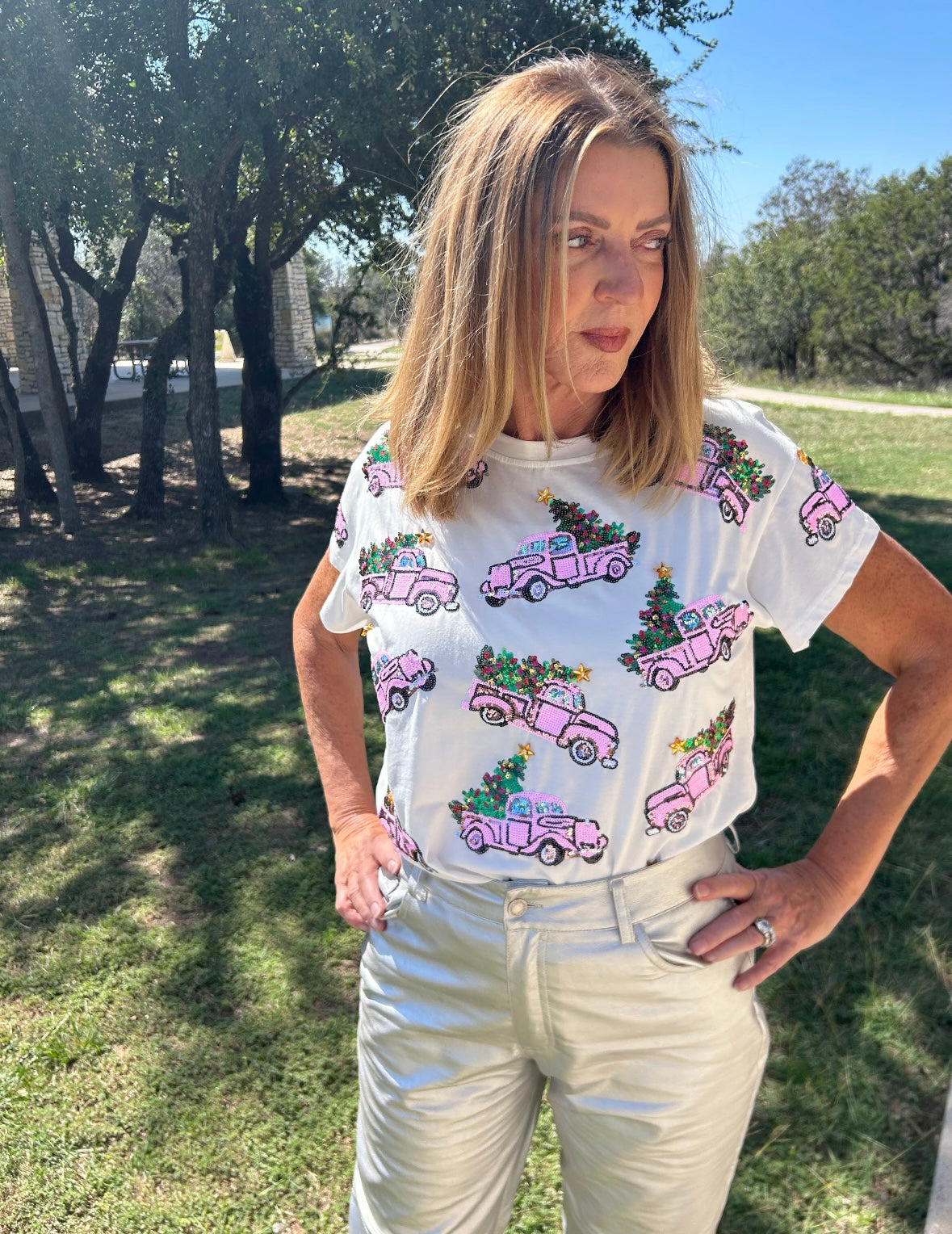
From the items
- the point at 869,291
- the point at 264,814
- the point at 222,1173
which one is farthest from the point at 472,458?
the point at 869,291

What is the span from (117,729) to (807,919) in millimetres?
4439

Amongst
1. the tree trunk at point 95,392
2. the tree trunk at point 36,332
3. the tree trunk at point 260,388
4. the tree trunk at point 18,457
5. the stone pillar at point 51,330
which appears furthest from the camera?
the stone pillar at point 51,330

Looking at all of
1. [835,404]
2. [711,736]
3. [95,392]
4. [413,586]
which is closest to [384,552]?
[413,586]

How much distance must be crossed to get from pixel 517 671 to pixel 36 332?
30.1 feet

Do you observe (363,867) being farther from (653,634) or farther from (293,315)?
(293,315)

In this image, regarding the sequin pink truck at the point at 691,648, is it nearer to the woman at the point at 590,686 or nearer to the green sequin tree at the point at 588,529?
the woman at the point at 590,686

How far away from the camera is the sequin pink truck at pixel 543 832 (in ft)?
4.06

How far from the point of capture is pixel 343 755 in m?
1.76

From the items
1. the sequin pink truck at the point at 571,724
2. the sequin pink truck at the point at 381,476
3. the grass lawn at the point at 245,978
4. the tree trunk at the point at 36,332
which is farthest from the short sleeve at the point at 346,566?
the tree trunk at the point at 36,332

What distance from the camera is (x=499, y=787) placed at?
1.27 meters

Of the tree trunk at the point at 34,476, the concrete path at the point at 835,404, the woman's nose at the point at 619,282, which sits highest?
the woman's nose at the point at 619,282

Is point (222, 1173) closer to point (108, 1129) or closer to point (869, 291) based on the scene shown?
point (108, 1129)

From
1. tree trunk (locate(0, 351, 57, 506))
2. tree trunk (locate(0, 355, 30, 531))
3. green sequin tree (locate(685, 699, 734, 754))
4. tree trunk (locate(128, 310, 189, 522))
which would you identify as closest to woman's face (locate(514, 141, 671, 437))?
Answer: green sequin tree (locate(685, 699, 734, 754))

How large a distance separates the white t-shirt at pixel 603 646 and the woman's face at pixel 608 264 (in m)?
0.10
